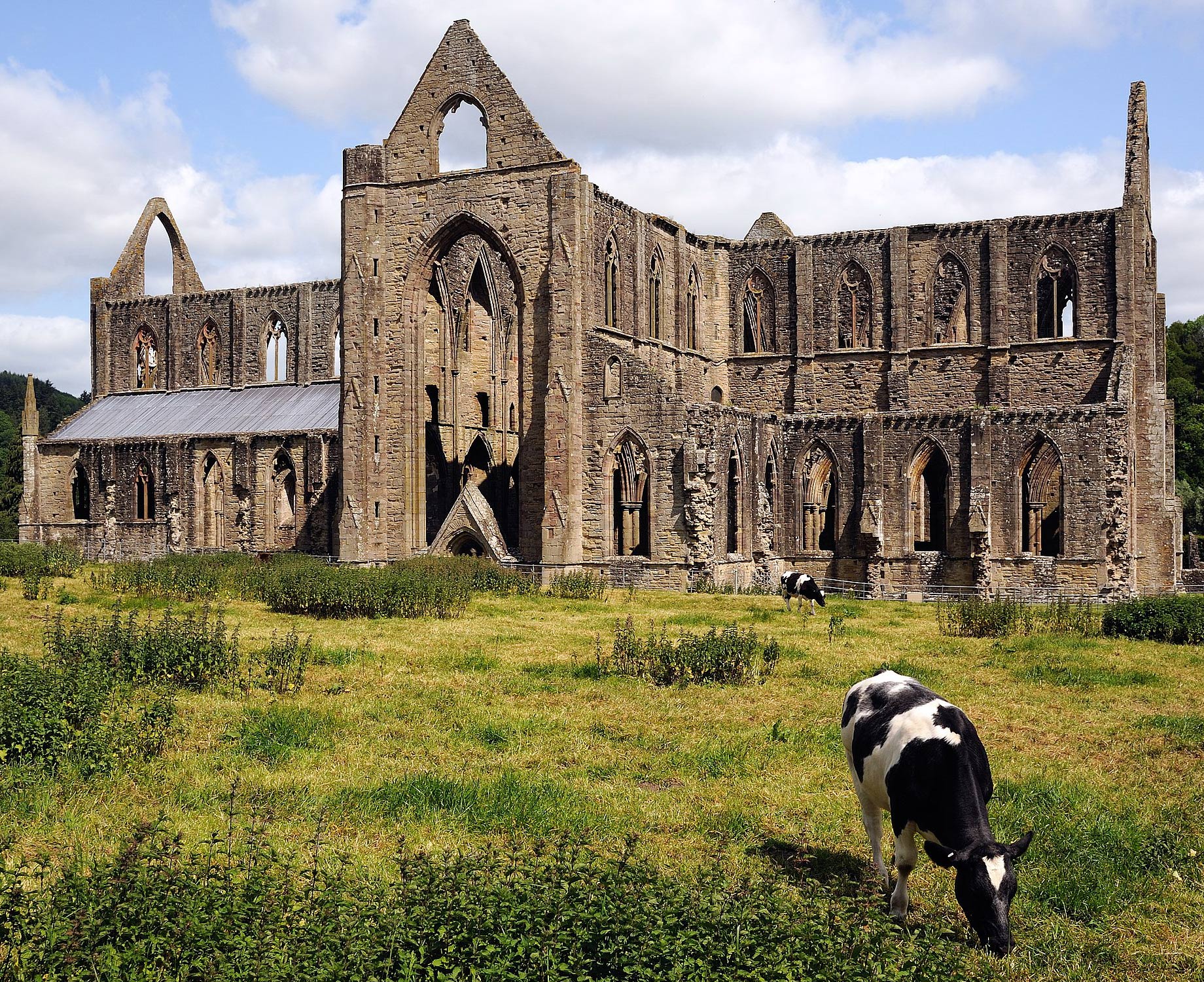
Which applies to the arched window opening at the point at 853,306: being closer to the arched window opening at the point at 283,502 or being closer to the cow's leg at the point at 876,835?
the arched window opening at the point at 283,502

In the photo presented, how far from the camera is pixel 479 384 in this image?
1588 inches

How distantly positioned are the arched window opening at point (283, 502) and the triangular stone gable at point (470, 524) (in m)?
12.1

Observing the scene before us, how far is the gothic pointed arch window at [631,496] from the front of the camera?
32.6 meters

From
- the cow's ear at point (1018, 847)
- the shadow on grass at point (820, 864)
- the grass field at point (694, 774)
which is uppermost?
the cow's ear at point (1018, 847)

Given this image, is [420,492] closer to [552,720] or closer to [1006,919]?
[552,720]

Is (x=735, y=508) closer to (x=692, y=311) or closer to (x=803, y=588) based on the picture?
(x=692, y=311)

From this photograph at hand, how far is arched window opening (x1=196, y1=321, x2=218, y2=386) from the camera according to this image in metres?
54.4

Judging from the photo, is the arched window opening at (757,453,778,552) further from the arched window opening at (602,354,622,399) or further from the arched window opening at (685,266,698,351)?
the arched window opening at (685,266,698,351)

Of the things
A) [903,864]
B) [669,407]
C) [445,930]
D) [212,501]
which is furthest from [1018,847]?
[212,501]

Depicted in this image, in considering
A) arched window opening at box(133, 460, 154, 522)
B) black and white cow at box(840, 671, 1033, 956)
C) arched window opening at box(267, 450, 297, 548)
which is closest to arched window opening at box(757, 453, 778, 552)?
arched window opening at box(267, 450, 297, 548)

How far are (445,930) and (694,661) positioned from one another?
31.2ft

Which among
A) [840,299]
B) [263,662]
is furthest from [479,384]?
[263,662]

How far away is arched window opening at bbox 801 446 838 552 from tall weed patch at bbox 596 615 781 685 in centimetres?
2211

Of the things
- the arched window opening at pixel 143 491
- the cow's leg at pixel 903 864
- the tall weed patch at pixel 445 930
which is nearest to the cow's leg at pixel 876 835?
the cow's leg at pixel 903 864
